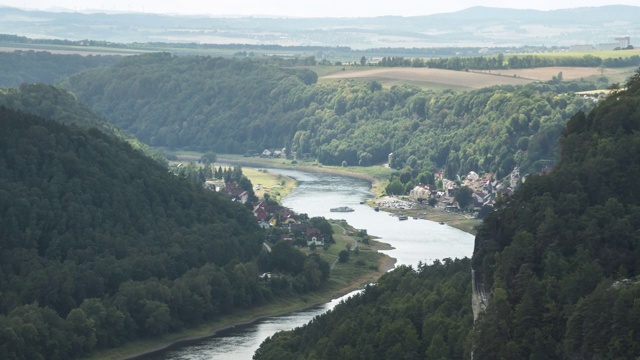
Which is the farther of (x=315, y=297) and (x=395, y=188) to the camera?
(x=395, y=188)

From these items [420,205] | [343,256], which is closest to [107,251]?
[343,256]

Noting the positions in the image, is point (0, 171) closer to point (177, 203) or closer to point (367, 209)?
point (177, 203)

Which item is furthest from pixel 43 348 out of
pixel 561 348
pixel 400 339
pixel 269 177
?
pixel 269 177

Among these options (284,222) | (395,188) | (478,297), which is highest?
(478,297)

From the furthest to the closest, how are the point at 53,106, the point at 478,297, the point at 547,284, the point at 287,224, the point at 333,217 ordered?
the point at 53,106
the point at 333,217
the point at 287,224
the point at 478,297
the point at 547,284

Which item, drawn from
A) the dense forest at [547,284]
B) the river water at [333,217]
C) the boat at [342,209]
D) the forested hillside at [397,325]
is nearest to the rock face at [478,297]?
the dense forest at [547,284]

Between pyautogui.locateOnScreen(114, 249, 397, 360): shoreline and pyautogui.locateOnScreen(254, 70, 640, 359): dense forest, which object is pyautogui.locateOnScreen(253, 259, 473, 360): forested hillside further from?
pyautogui.locateOnScreen(114, 249, 397, 360): shoreline

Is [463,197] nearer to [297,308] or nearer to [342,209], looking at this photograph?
[342,209]

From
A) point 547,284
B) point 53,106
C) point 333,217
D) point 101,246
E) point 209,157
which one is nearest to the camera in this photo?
point 547,284
